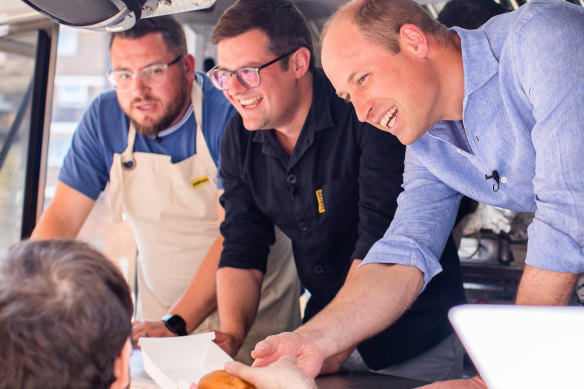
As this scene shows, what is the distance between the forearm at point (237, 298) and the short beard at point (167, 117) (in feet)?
1.81

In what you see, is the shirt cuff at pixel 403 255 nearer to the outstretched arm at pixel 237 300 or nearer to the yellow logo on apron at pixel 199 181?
the outstretched arm at pixel 237 300

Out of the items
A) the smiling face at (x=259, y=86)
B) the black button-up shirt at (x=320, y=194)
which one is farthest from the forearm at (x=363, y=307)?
the smiling face at (x=259, y=86)

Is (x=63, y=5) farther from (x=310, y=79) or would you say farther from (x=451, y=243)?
(x=451, y=243)

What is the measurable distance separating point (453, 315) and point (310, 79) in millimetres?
1236

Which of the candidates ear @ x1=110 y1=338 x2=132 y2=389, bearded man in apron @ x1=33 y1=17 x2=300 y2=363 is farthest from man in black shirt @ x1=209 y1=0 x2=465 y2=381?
ear @ x1=110 y1=338 x2=132 y2=389

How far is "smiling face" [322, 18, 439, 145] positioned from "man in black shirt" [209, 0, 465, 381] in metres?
0.26

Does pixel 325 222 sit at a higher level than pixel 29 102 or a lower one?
lower

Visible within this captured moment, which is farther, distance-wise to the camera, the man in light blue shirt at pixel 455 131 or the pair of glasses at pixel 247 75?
the pair of glasses at pixel 247 75

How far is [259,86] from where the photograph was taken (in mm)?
1808

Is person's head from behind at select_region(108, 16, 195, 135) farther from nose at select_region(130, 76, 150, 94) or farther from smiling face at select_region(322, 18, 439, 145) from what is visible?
smiling face at select_region(322, 18, 439, 145)

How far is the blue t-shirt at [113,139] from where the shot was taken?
2.20m

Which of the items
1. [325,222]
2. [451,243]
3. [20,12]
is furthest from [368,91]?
[20,12]

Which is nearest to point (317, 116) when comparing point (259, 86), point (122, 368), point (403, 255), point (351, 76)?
point (259, 86)

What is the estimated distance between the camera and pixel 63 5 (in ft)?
4.65
